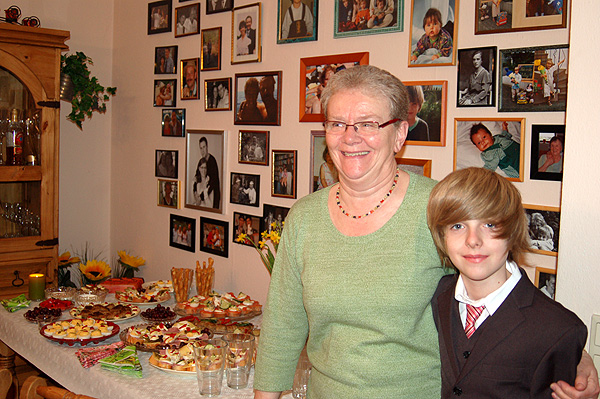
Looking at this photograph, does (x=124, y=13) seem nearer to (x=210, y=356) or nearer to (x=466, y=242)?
(x=210, y=356)

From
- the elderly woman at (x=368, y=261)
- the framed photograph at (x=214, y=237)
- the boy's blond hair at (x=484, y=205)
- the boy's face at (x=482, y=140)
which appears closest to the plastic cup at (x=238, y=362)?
the elderly woman at (x=368, y=261)

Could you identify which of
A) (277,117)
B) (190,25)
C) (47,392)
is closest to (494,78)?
(277,117)

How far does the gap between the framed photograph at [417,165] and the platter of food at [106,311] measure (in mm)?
1422

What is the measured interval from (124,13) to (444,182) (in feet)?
11.1

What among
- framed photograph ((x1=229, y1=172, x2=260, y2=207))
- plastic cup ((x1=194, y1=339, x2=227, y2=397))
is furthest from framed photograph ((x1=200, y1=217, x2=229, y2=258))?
plastic cup ((x1=194, y1=339, x2=227, y2=397))

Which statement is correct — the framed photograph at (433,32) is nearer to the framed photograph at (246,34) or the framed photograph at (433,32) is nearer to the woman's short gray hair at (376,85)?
the woman's short gray hair at (376,85)

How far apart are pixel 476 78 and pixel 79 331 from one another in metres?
1.84

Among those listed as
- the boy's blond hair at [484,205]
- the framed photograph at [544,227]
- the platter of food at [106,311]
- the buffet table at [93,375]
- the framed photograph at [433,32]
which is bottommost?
the buffet table at [93,375]

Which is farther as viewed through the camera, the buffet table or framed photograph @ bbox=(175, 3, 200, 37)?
framed photograph @ bbox=(175, 3, 200, 37)

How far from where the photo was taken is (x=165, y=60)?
377cm

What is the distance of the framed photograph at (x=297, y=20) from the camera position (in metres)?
2.81

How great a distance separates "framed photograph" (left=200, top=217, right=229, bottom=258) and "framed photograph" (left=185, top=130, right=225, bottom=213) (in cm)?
8

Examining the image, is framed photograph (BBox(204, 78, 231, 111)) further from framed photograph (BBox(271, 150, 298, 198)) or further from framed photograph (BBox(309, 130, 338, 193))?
framed photograph (BBox(309, 130, 338, 193))

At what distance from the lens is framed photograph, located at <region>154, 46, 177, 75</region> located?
3701mm
